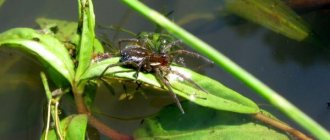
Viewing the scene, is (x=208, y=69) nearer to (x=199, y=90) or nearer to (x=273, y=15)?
(x=199, y=90)

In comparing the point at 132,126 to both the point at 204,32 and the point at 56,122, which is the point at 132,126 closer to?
the point at 56,122

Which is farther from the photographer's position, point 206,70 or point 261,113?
point 206,70

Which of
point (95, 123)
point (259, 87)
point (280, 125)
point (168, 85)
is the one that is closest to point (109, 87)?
point (95, 123)

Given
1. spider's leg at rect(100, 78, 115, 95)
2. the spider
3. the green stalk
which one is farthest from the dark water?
the green stalk

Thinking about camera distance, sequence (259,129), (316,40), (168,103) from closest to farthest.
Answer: (259,129) < (168,103) < (316,40)

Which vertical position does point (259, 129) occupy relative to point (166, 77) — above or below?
below

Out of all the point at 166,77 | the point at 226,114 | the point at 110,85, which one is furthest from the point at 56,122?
the point at 226,114
